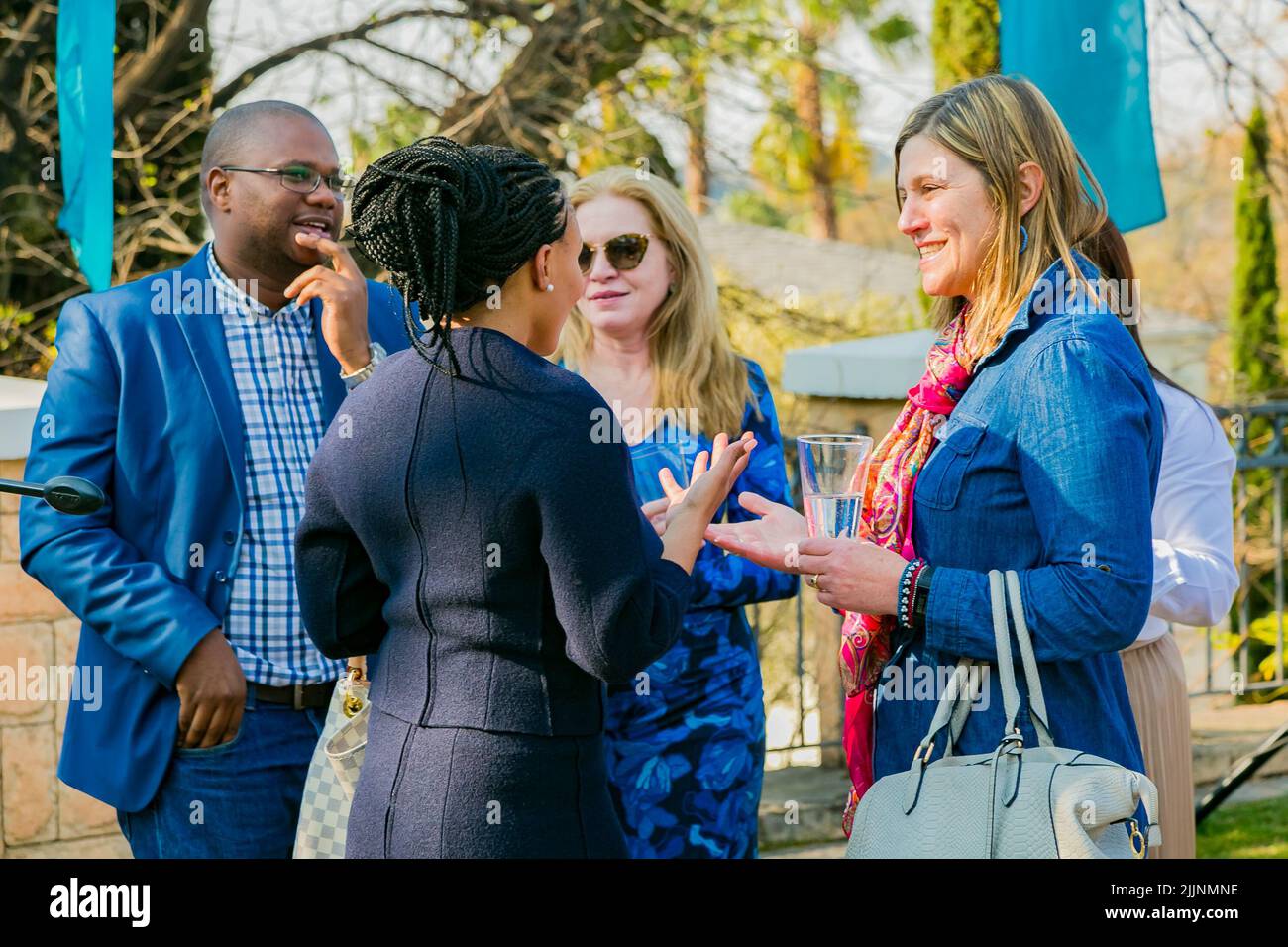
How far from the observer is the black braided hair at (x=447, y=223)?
209 centimetres

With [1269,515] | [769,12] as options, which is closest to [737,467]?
[1269,515]

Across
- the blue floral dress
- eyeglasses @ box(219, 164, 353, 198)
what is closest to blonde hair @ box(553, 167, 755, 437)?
the blue floral dress

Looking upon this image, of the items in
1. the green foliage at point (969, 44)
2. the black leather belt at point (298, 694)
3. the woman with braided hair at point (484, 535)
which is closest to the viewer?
the woman with braided hair at point (484, 535)

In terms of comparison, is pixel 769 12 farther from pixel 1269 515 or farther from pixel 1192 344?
pixel 1192 344

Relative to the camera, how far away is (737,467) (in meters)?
2.38

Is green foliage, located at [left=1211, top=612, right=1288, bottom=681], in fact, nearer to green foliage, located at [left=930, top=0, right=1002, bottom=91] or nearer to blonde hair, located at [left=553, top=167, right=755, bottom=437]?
green foliage, located at [left=930, top=0, right=1002, bottom=91]

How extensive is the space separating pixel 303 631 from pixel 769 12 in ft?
33.5

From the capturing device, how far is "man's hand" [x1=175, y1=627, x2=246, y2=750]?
9.05 feet

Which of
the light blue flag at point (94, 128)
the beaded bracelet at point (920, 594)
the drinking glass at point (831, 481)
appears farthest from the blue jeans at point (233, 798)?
the light blue flag at point (94, 128)

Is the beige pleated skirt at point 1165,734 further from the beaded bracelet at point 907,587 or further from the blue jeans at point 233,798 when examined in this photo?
the blue jeans at point 233,798

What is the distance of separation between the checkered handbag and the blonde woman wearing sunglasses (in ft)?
1.99

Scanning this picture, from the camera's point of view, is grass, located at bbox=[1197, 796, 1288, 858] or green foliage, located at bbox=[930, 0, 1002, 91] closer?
grass, located at bbox=[1197, 796, 1288, 858]

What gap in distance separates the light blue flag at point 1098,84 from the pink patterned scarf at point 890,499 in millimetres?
2114
